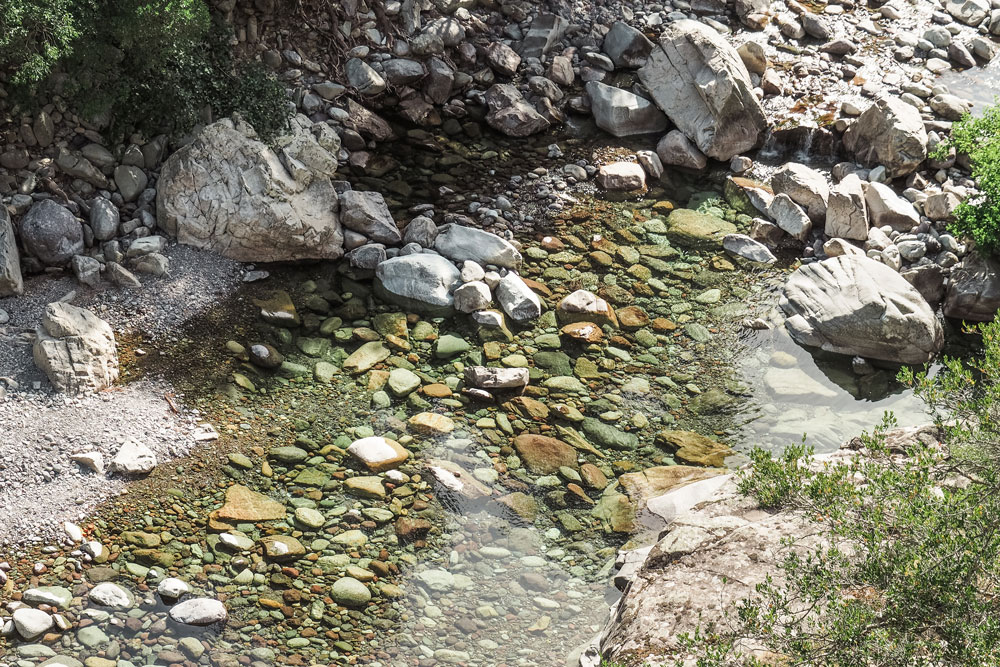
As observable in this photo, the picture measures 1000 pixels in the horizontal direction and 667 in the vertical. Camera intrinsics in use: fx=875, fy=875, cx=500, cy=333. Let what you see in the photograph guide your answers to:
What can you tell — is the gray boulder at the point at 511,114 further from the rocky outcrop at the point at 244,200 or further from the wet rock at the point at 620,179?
the rocky outcrop at the point at 244,200

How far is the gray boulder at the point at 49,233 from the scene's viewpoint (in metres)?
7.92

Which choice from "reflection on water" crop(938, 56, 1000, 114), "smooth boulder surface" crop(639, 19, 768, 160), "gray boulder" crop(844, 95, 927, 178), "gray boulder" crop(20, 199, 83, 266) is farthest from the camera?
"reflection on water" crop(938, 56, 1000, 114)

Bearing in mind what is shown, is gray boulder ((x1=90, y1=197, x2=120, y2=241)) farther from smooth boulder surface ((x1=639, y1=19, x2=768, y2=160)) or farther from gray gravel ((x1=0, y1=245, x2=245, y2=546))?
smooth boulder surface ((x1=639, y1=19, x2=768, y2=160))

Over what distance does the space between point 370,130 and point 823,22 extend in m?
7.57

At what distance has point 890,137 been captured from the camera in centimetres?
1081

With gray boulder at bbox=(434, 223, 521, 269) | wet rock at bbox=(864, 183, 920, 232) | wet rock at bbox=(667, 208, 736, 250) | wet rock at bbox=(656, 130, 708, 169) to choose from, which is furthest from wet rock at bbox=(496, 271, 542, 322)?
wet rock at bbox=(864, 183, 920, 232)

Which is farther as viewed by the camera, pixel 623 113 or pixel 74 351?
pixel 623 113

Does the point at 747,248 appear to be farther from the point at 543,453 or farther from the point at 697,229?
the point at 543,453

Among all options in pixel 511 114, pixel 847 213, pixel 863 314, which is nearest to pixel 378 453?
pixel 863 314

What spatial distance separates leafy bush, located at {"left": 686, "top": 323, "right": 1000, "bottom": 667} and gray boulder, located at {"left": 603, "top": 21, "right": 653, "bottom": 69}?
8925 mm

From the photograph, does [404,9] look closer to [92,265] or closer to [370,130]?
[370,130]

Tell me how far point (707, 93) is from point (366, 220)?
4.96m

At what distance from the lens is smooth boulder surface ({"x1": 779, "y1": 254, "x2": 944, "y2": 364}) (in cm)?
870

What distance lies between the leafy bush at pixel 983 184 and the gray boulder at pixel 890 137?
1.93ft
